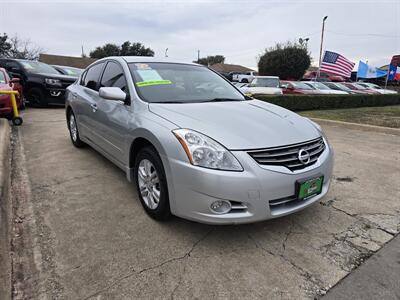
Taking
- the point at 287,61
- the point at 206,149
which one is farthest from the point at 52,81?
the point at 287,61

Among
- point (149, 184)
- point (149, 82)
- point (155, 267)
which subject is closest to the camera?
point (155, 267)

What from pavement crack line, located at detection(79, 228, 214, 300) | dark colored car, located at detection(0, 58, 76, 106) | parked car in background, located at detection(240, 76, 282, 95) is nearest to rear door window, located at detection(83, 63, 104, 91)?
pavement crack line, located at detection(79, 228, 214, 300)

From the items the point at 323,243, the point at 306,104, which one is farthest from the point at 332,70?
the point at 323,243

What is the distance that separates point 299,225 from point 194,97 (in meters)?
1.67

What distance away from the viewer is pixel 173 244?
101 inches

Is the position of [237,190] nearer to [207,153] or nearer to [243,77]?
[207,153]

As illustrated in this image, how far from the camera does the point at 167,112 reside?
282 centimetres

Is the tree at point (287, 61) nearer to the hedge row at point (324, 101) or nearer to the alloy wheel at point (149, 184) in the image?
the hedge row at point (324, 101)

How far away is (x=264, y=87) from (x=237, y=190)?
467 inches

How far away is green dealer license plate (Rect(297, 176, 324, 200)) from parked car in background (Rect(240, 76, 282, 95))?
420 inches

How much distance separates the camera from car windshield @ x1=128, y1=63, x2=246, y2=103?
3227mm

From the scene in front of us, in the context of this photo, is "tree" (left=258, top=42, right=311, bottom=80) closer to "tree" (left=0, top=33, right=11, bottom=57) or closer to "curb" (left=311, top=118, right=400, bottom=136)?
"curb" (left=311, top=118, right=400, bottom=136)

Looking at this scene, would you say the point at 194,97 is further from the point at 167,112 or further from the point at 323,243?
the point at 323,243

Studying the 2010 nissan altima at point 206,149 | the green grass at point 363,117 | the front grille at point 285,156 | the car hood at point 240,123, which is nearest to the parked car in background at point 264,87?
the green grass at point 363,117
